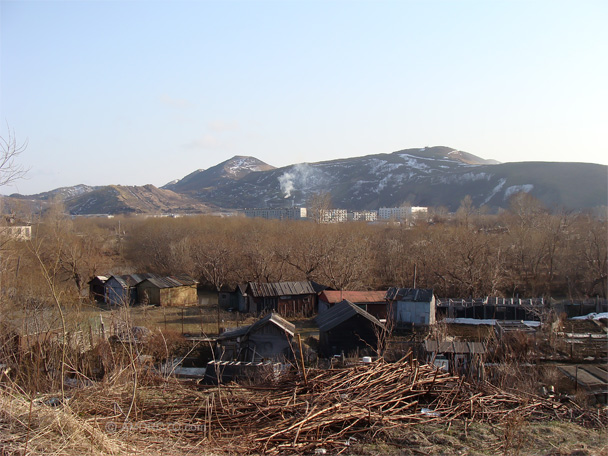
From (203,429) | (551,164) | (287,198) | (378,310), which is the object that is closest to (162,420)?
(203,429)

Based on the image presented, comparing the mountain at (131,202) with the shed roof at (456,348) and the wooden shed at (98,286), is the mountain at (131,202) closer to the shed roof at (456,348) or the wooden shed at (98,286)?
the wooden shed at (98,286)

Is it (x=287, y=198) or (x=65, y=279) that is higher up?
(x=287, y=198)

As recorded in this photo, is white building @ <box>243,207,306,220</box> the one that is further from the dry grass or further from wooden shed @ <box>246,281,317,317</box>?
the dry grass

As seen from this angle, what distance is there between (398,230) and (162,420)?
37702 millimetres

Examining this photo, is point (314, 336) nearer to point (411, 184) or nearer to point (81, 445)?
point (81, 445)

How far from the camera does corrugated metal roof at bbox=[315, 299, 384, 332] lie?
14.9m

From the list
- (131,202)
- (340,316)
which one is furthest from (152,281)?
(131,202)

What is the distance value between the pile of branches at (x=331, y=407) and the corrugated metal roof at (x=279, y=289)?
18915 millimetres

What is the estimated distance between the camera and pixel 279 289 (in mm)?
24250

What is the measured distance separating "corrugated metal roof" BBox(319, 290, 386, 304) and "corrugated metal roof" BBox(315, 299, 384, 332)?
545cm

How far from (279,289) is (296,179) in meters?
121

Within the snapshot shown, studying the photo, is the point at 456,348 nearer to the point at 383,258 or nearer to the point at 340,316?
the point at 340,316

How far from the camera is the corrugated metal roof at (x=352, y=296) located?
22.2 metres

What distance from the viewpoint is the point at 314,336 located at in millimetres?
18438
